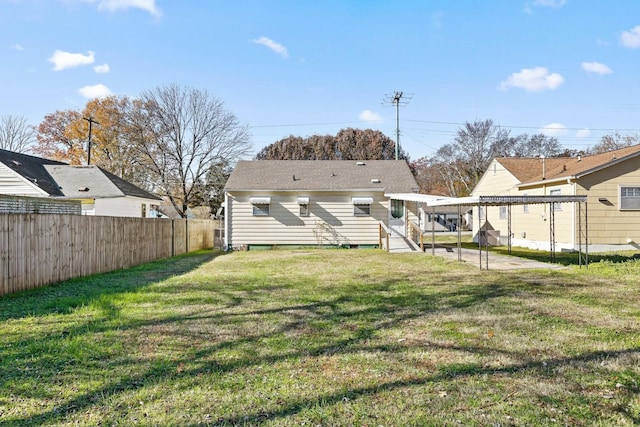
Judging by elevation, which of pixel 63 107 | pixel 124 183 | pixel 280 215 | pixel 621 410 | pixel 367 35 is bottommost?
pixel 621 410

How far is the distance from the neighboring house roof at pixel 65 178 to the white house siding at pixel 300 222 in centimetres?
625

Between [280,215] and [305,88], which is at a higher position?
[305,88]

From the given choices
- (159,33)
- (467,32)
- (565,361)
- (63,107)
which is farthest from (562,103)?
(63,107)

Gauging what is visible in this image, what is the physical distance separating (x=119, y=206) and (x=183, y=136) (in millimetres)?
8338

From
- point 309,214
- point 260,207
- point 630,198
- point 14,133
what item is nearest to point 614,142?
point 630,198

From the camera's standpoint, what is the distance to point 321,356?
3.60 m

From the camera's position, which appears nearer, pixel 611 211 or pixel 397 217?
pixel 611 211

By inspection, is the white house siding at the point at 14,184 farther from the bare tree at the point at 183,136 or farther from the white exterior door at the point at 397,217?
the white exterior door at the point at 397,217

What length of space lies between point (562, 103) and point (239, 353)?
83.3 feet

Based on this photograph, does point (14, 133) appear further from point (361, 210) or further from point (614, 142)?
point (614, 142)

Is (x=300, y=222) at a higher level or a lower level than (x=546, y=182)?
lower

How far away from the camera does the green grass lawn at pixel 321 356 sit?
255 centimetres

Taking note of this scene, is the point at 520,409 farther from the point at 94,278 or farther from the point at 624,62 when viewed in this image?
the point at 624,62

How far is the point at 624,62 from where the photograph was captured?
19.0 meters
